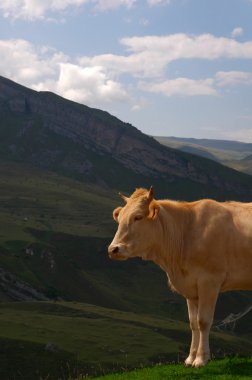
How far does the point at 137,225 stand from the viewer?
41.6ft

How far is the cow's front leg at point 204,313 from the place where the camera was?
483 inches

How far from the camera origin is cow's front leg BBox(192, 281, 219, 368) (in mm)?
12258

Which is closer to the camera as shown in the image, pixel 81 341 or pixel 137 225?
pixel 137 225

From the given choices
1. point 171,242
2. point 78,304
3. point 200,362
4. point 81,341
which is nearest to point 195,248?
point 171,242

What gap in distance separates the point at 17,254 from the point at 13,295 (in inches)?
846

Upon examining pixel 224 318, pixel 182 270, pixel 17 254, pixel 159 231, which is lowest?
pixel 224 318

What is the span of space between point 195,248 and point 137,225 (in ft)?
4.89

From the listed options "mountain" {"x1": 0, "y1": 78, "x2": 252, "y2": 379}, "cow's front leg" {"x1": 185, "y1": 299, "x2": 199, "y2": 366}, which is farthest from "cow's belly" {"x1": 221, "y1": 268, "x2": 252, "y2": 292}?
"mountain" {"x1": 0, "y1": 78, "x2": 252, "y2": 379}

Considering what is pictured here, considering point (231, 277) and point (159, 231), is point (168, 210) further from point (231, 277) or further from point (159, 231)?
point (231, 277)

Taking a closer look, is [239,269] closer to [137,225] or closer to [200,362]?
[200,362]

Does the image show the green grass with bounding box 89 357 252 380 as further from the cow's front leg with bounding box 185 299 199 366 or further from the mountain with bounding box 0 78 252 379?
the mountain with bounding box 0 78 252 379

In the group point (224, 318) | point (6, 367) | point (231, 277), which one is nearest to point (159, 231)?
point (231, 277)

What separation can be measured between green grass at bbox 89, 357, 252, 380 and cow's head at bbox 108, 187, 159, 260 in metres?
2.87

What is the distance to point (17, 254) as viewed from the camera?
142750 mm
